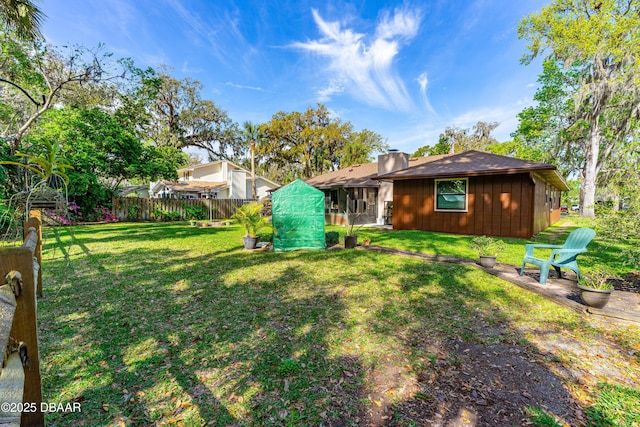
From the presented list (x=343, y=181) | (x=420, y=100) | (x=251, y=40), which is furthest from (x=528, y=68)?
(x=251, y=40)

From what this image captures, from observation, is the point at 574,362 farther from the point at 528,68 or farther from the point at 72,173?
the point at 528,68

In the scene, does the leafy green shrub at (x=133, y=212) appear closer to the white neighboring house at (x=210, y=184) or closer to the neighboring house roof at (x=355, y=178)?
the white neighboring house at (x=210, y=184)

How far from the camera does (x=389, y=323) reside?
360 centimetres

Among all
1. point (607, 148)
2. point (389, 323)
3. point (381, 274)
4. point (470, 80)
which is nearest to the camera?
point (389, 323)

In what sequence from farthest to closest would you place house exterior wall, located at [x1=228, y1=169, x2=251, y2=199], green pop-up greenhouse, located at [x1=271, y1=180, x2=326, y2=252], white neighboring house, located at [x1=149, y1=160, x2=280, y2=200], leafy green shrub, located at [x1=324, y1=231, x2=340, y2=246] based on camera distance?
1. house exterior wall, located at [x1=228, y1=169, x2=251, y2=199]
2. white neighboring house, located at [x1=149, y1=160, x2=280, y2=200]
3. leafy green shrub, located at [x1=324, y1=231, x2=340, y2=246]
4. green pop-up greenhouse, located at [x1=271, y1=180, x2=326, y2=252]

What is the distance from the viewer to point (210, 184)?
95.0ft

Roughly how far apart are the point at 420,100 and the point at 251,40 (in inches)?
542

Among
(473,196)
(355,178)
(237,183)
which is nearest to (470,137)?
(355,178)

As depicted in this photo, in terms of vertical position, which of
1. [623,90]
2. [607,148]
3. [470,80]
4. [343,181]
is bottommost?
[343,181]

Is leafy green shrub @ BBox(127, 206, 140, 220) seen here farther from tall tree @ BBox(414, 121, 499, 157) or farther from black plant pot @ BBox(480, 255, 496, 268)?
tall tree @ BBox(414, 121, 499, 157)

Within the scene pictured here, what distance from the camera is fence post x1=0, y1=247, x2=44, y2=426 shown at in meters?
1.20

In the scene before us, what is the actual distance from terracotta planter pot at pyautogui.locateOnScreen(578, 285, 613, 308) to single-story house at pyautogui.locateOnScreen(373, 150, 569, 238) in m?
6.80

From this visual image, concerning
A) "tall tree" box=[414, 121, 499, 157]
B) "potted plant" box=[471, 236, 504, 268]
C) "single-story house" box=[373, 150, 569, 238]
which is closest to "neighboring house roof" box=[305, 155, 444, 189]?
"single-story house" box=[373, 150, 569, 238]

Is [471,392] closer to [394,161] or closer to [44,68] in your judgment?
[394,161]
